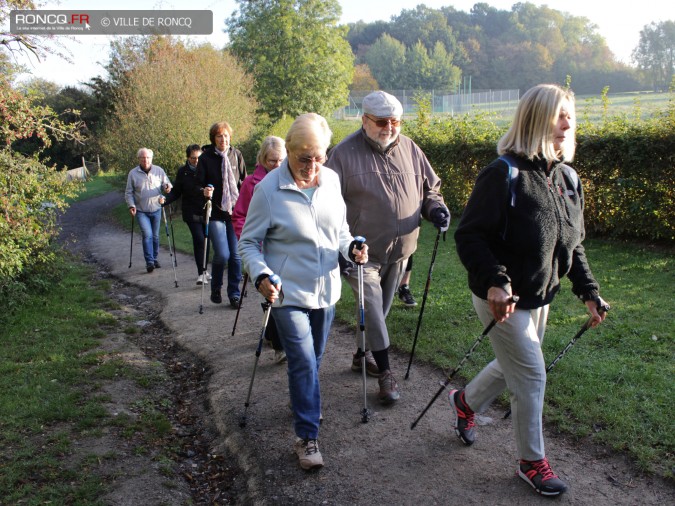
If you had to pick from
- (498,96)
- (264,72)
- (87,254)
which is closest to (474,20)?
(498,96)

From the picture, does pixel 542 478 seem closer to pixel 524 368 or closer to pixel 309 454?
pixel 524 368

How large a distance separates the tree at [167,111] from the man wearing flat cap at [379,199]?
60.1 ft

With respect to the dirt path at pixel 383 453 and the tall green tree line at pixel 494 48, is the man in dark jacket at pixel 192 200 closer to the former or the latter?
the dirt path at pixel 383 453

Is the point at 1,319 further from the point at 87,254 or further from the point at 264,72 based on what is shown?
the point at 264,72

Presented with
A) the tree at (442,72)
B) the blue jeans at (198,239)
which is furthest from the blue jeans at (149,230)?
the tree at (442,72)

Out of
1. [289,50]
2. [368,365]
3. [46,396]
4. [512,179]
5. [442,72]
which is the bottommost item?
[46,396]

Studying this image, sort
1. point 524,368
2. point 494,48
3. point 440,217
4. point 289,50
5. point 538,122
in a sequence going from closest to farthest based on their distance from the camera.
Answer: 1. point 538,122
2. point 524,368
3. point 440,217
4. point 289,50
5. point 494,48

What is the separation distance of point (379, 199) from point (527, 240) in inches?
66.9

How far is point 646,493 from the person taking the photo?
3.49 meters

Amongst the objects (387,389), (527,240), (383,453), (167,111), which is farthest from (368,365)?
(167,111)

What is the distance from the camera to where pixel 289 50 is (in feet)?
171

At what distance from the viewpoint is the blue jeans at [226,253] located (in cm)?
812

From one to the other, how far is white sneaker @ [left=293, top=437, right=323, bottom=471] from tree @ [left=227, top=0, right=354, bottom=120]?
4825 cm

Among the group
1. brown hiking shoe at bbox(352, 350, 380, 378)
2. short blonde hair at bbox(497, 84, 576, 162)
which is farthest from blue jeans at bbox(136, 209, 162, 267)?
short blonde hair at bbox(497, 84, 576, 162)
